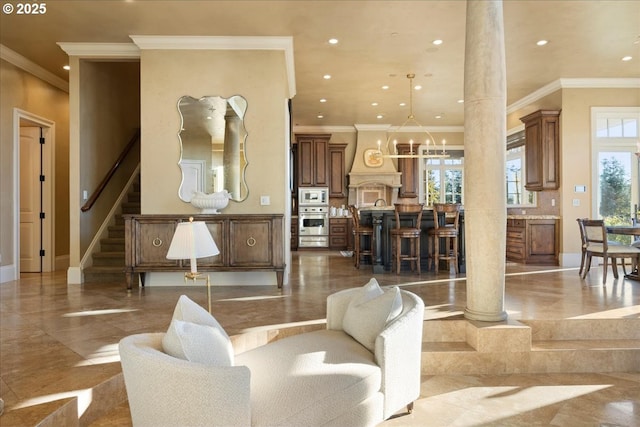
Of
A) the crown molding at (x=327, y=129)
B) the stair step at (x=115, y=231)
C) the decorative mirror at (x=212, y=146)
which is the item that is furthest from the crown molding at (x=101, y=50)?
the crown molding at (x=327, y=129)

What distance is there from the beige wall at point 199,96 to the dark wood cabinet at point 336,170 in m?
5.30

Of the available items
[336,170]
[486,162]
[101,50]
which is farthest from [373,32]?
[336,170]

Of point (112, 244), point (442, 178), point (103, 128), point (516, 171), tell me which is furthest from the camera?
point (442, 178)

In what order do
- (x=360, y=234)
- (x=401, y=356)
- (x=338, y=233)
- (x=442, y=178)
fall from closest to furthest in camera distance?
1. (x=401, y=356)
2. (x=360, y=234)
3. (x=338, y=233)
4. (x=442, y=178)

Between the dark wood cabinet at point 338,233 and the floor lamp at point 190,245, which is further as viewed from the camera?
the dark wood cabinet at point 338,233

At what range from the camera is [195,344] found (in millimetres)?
1658

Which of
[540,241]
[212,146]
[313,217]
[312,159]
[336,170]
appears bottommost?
[540,241]

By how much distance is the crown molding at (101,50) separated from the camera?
18.3 ft

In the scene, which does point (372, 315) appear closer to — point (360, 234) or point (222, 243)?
point (222, 243)

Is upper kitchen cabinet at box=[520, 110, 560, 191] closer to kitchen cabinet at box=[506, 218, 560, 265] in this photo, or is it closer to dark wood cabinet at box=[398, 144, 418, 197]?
kitchen cabinet at box=[506, 218, 560, 265]

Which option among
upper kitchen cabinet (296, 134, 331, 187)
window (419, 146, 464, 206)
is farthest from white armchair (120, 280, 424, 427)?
window (419, 146, 464, 206)

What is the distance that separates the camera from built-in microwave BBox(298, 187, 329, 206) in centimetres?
1051

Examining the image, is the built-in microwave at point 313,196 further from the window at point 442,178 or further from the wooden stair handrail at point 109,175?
the wooden stair handrail at point 109,175

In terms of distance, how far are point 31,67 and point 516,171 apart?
9.78 m
